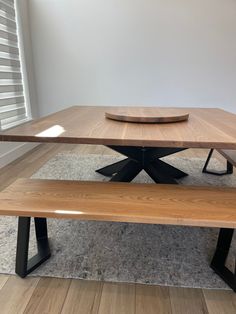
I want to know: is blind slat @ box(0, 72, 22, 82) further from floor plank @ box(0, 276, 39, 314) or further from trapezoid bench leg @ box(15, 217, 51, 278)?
floor plank @ box(0, 276, 39, 314)

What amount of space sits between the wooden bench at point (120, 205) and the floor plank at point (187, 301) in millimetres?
169

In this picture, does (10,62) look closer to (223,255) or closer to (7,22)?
(7,22)

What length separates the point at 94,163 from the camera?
2.83 meters

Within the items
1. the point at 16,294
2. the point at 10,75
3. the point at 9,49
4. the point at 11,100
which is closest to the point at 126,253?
the point at 16,294

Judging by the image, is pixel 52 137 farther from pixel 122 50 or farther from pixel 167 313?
pixel 122 50

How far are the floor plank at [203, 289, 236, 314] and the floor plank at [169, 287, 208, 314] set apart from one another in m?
0.02

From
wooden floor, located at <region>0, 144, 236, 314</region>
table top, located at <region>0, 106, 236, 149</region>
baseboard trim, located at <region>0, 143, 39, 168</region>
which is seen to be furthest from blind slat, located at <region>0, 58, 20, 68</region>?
wooden floor, located at <region>0, 144, 236, 314</region>

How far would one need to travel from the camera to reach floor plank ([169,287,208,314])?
106 centimetres

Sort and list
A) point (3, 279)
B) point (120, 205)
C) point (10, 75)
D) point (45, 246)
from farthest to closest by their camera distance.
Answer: point (10, 75) < point (45, 246) < point (3, 279) < point (120, 205)

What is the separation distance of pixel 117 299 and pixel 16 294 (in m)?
0.42

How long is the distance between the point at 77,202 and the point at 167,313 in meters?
0.55

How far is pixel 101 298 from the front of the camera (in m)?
1.12

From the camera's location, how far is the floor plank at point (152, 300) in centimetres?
106

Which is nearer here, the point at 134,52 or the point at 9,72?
the point at 9,72
